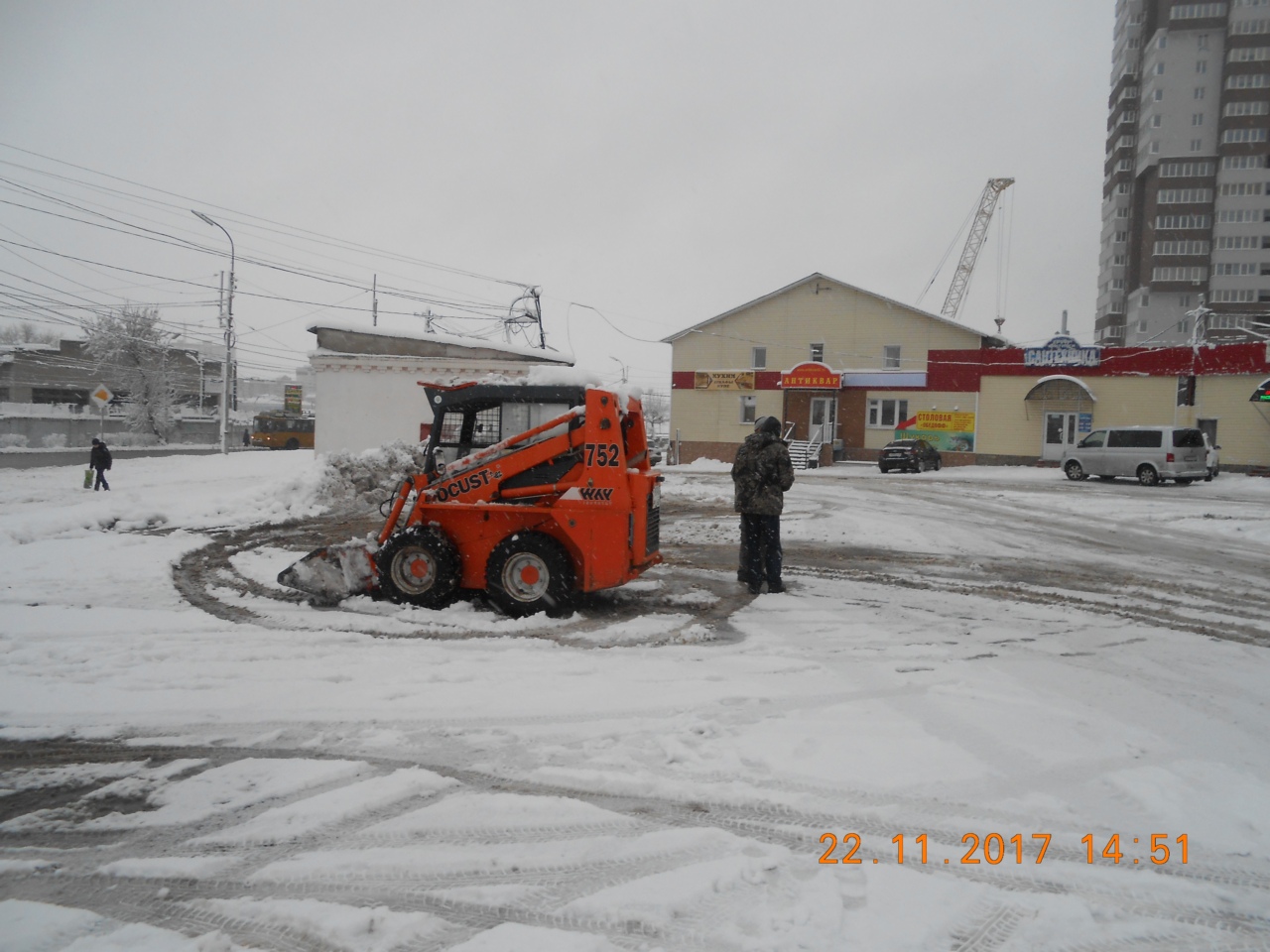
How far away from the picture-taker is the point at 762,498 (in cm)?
778

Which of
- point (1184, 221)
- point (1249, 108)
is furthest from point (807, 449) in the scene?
point (1249, 108)

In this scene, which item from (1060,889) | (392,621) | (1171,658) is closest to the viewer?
(1060,889)

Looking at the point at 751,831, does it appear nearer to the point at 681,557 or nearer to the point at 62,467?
the point at 681,557

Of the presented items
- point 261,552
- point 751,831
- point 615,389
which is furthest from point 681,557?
point 751,831

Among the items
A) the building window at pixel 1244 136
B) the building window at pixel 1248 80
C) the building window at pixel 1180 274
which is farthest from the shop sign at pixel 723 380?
the building window at pixel 1248 80

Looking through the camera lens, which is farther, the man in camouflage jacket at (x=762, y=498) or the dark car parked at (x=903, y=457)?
the dark car parked at (x=903, y=457)

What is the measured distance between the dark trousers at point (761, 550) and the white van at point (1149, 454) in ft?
65.6

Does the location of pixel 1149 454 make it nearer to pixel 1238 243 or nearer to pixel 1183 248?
pixel 1183 248

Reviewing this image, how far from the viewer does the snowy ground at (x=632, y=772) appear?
2.66m

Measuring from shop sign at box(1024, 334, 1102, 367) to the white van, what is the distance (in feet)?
31.3

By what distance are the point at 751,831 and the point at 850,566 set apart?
23.2 feet

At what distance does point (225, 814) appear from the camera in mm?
3332

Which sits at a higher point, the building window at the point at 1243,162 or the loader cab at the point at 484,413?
the building window at the point at 1243,162

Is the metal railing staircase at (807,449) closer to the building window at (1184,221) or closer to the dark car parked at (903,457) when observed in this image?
the dark car parked at (903,457)
